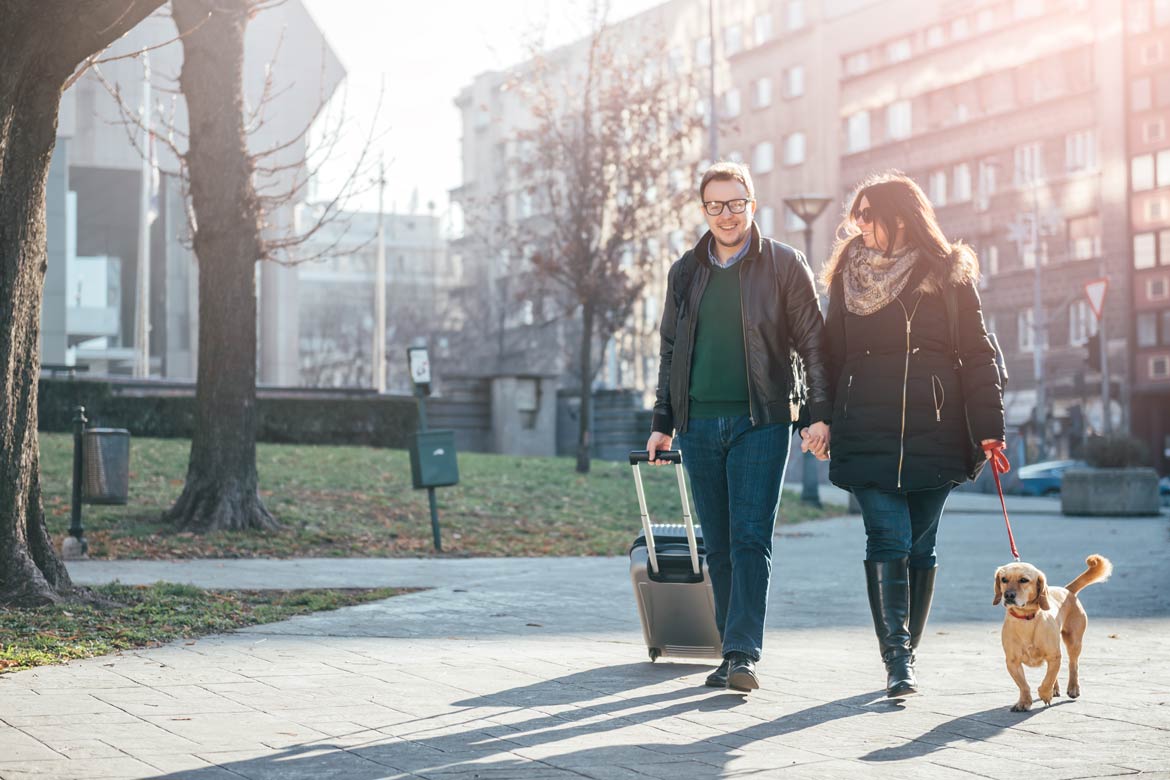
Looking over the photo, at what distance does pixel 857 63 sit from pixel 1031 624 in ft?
201

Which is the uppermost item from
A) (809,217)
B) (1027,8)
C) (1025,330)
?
(1027,8)

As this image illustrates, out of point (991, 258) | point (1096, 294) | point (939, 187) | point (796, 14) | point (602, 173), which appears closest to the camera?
point (602, 173)

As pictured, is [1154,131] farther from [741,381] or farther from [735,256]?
[741,381]

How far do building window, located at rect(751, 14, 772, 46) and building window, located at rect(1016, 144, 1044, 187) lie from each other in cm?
1631

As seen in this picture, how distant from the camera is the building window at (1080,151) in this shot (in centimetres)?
5328

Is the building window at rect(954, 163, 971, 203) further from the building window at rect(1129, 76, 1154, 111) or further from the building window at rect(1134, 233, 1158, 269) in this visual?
the building window at rect(1134, 233, 1158, 269)

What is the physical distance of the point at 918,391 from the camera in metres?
5.80

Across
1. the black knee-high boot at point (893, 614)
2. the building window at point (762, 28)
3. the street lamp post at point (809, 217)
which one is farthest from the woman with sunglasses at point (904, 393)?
the building window at point (762, 28)

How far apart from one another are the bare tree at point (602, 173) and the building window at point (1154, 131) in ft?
91.3

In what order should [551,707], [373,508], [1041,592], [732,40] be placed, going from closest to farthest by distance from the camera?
[1041,592], [551,707], [373,508], [732,40]

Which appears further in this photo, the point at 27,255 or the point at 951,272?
the point at 27,255

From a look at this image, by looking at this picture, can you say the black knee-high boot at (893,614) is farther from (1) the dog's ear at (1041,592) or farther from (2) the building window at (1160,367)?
(2) the building window at (1160,367)

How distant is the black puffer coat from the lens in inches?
227

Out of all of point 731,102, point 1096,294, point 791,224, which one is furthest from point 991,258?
point 1096,294
